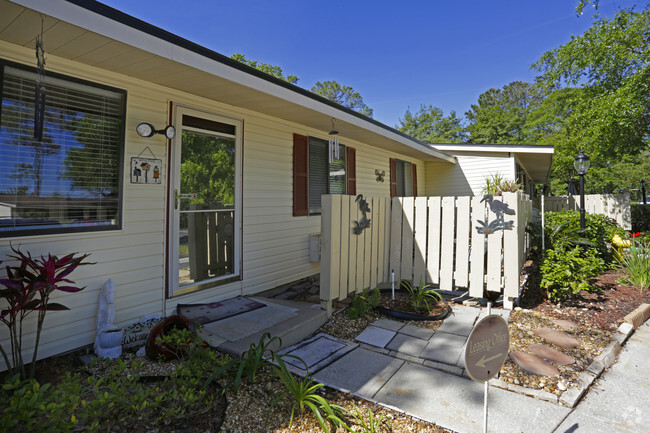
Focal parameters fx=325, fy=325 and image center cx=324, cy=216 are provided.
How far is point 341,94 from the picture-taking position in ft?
112

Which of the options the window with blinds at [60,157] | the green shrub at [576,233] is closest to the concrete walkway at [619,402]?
the green shrub at [576,233]

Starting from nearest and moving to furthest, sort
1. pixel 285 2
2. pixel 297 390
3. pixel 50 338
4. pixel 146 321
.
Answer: pixel 297 390
pixel 50 338
pixel 146 321
pixel 285 2

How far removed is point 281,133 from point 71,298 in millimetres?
3202

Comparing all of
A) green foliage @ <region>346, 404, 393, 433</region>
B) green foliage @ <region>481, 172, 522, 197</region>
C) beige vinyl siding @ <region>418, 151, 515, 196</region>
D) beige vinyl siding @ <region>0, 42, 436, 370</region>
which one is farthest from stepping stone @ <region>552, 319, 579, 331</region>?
beige vinyl siding @ <region>418, 151, 515, 196</region>

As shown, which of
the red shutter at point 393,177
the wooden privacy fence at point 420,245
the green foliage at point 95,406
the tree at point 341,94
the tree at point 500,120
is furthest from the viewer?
the tree at point 341,94

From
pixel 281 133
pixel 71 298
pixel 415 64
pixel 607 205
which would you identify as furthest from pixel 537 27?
pixel 71 298

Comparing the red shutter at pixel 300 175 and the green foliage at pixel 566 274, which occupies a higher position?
the red shutter at pixel 300 175

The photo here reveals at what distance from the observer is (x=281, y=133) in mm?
4816

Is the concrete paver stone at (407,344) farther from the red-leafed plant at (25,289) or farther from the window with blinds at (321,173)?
the window with blinds at (321,173)

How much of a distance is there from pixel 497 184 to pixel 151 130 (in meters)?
8.18

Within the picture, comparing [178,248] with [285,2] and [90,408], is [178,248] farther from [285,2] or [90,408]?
[285,2]

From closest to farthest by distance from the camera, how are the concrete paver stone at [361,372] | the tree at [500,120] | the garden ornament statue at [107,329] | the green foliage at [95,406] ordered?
the green foliage at [95,406]
the concrete paver stone at [361,372]
the garden ornament statue at [107,329]
the tree at [500,120]

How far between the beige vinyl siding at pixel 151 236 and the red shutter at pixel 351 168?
4.51ft

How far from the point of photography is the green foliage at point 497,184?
7.92m
